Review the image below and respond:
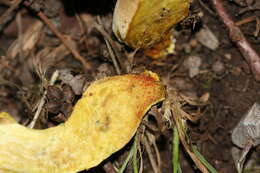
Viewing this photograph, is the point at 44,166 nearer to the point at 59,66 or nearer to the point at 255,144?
the point at 59,66

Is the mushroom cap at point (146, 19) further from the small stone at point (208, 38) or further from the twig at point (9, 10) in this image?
the twig at point (9, 10)

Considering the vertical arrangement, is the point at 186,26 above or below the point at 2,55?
below

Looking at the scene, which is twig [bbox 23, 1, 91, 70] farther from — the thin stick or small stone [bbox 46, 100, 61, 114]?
small stone [bbox 46, 100, 61, 114]

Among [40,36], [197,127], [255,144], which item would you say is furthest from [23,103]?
[255,144]

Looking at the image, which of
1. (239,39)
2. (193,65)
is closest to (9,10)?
(193,65)

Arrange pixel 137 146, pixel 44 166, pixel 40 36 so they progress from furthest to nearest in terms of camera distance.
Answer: pixel 40 36
pixel 137 146
pixel 44 166

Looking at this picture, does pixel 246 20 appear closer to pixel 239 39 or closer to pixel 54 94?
pixel 239 39
